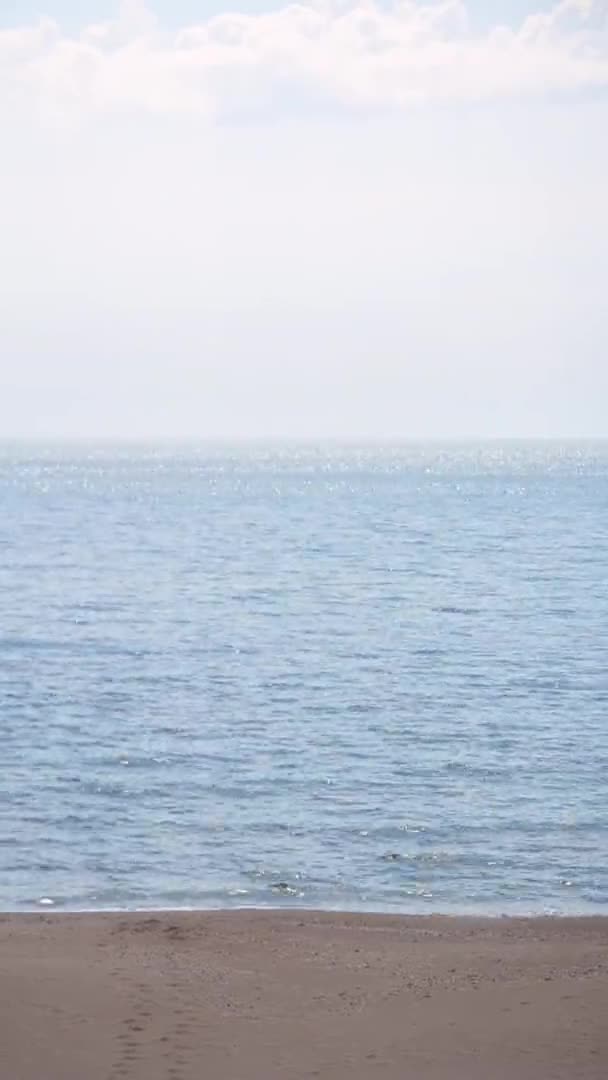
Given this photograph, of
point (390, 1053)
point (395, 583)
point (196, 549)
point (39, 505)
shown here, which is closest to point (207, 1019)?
point (390, 1053)

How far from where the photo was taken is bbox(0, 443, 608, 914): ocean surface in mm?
19000

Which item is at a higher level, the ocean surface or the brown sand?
the brown sand

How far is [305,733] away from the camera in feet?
91.1

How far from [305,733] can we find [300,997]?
14601 mm

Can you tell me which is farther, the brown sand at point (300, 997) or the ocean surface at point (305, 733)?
the ocean surface at point (305, 733)

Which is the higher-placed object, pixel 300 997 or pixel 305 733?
pixel 300 997

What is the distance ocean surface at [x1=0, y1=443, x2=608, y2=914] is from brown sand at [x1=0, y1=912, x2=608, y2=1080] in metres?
1.73

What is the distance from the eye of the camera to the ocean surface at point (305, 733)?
1900 centimetres

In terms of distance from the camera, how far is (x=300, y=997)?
519 inches

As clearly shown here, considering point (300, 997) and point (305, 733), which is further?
point (305, 733)

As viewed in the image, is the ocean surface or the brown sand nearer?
the brown sand

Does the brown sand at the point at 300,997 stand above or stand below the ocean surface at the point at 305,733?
above

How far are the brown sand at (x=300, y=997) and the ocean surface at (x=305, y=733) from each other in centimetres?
173

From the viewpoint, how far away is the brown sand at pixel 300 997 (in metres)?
11.4
